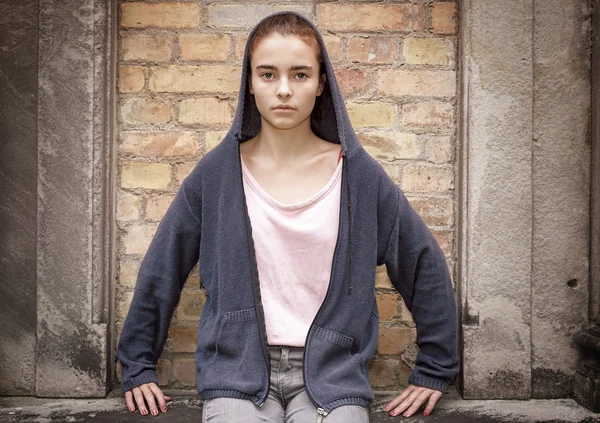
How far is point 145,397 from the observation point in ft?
7.48

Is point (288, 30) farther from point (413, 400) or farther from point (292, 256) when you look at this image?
point (413, 400)

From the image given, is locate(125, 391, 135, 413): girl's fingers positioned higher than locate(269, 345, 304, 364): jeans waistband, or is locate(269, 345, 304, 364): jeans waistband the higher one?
locate(269, 345, 304, 364): jeans waistband

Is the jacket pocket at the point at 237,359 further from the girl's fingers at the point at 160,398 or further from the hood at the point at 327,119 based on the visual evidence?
the hood at the point at 327,119

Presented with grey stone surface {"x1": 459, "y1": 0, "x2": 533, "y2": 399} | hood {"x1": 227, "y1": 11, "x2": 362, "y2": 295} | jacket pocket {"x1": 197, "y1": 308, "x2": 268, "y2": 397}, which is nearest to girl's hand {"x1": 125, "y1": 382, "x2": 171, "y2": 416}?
jacket pocket {"x1": 197, "y1": 308, "x2": 268, "y2": 397}

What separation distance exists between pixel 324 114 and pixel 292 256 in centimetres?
53

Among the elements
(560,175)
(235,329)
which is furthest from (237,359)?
(560,175)

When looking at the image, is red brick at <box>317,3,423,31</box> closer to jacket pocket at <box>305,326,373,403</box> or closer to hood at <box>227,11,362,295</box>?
hood at <box>227,11,362,295</box>

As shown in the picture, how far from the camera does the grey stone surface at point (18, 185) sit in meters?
2.50

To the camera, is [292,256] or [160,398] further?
[160,398]

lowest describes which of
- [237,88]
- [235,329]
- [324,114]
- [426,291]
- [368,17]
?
[235,329]

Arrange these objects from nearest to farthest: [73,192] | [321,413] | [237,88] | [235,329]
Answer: [321,413] → [235,329] → [73,192] → [237,88]

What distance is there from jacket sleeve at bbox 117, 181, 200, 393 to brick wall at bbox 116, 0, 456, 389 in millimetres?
393

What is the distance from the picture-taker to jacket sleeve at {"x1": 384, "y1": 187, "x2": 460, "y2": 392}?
2.27 m

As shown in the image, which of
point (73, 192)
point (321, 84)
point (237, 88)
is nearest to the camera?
point (321, 84)
